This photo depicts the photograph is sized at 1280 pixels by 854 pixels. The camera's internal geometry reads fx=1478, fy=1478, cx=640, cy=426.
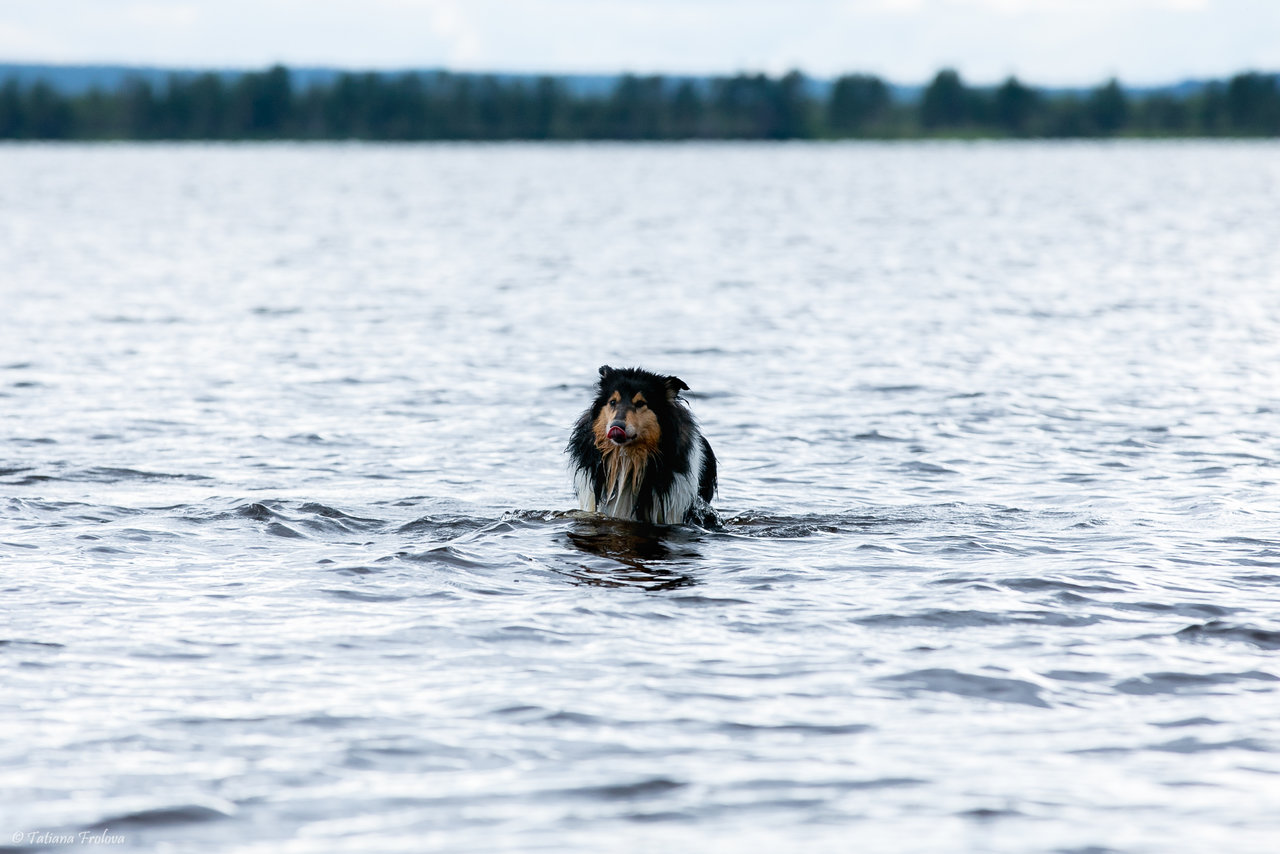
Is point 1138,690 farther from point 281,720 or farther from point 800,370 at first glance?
point 800,370

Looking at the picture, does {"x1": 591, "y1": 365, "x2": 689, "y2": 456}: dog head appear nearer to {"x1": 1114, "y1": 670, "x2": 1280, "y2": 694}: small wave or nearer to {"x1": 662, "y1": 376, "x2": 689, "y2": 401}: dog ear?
{"x1": 662, "y1": 376, "x2": 689, "y2": 401}: dog ear

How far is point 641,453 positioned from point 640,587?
1.86 m

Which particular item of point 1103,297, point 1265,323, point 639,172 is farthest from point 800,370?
point 639,172

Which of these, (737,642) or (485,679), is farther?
(737,642)

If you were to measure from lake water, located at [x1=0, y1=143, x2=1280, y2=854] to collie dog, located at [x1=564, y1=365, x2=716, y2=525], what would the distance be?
0.33m

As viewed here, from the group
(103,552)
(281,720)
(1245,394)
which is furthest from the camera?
(1245,394)

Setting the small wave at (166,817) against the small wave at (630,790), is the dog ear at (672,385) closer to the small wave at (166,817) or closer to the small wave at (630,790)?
the small wave at (630,790)

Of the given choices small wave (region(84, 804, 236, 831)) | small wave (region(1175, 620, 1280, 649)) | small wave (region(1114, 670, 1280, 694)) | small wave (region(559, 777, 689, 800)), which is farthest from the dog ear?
small wave (region(84, 804, 236, 831))

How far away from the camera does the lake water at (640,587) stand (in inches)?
250

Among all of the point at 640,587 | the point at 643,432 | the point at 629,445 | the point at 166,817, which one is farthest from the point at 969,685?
the point at 629,445

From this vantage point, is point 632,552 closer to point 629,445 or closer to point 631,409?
point 629,445

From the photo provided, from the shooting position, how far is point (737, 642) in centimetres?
858

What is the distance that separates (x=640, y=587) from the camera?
9.98 meters

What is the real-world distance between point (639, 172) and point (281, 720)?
357 ft
